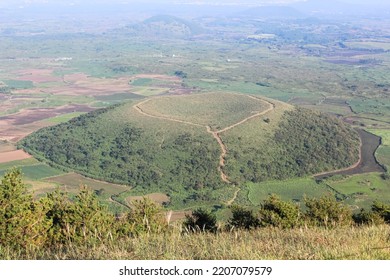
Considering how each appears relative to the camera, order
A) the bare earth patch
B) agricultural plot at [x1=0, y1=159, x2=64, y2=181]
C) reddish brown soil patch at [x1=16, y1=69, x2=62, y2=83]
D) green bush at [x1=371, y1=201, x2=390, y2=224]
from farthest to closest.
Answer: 1. reddish brown soil patch at [x1=16, y1=69, x2=62, y2=83]
2. agricultural plot at [x1=0, y1=159, x2=64, y2=181]
3. the bare earth patch
4. green bush at [x1=371, y1=201, x2=390, y2=224]

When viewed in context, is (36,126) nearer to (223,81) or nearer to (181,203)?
(181,203)

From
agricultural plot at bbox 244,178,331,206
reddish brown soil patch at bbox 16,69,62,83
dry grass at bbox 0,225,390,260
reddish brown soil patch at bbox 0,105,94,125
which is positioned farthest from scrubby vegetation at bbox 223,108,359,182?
reddish brown soil patch at bbox 16,69,62,83

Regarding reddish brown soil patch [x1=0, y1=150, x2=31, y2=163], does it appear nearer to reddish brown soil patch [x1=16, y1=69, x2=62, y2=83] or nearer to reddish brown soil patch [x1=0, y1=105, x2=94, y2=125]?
reddish brown soil patch [x1=0, y1=105, x2=94, y2=125]

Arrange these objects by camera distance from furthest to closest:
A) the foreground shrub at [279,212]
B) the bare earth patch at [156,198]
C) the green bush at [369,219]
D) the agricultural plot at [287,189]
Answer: the agricultural plot at [287,189], the bare earth patch at [156,198], the foreground shrub at [279,212], the green bush at [369,219]

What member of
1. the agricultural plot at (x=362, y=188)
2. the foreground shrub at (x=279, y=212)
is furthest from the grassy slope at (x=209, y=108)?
the foreground shrub at (x=279, y=212)

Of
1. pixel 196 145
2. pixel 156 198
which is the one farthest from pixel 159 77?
pixel 156 198

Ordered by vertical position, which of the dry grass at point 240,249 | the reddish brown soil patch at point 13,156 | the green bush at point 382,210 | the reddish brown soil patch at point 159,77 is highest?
the dry grass at point 240,249

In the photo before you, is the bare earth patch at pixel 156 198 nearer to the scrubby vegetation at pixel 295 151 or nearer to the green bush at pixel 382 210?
the scrubby vegetation at pixel 295 151
